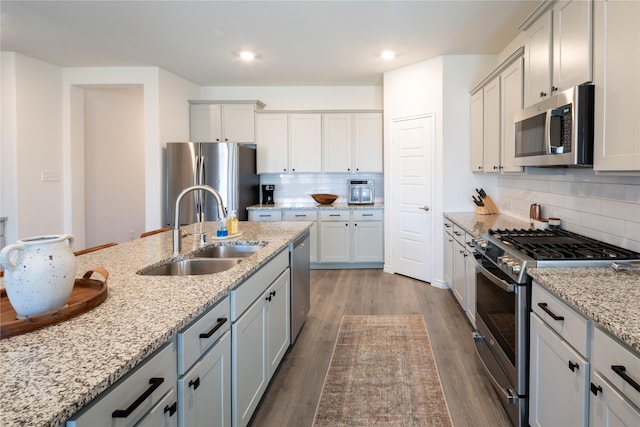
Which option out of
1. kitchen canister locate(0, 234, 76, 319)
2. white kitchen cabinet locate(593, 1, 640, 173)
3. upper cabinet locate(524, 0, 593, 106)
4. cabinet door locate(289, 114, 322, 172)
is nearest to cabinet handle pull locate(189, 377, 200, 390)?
kitchen canister locate(0, 234, 76, 319)

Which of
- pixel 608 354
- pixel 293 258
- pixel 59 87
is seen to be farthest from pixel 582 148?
pixel 59 87

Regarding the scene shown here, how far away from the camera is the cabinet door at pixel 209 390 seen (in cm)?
135

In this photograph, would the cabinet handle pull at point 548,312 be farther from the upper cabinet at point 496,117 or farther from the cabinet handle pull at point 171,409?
the upper cabinet at point 496,117

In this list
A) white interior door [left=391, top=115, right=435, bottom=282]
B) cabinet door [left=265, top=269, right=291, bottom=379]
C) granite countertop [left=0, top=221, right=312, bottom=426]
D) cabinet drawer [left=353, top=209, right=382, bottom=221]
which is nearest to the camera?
granite countertop [left=0, top=221, right=312, bottom=426]

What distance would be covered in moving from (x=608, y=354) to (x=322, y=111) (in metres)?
5.22

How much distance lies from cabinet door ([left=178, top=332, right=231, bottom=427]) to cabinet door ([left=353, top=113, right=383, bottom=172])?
4.62 m

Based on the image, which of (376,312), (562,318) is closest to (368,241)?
(376,312)

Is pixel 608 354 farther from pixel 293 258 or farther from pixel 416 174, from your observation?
pixel 416 174

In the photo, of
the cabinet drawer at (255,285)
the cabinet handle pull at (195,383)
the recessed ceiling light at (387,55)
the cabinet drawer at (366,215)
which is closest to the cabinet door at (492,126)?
the recessed ceiling light at (387,55)

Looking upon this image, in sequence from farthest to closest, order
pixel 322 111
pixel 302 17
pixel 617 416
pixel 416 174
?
1. pixel 322 111
2. pixel 416 174
3. pixel 302 17
4. pixel 617 416

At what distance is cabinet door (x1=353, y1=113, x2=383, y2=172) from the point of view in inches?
237

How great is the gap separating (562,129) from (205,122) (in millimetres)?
5012

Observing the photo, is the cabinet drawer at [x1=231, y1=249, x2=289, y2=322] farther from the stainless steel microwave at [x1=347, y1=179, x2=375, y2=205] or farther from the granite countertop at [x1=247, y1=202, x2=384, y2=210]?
the stainless steel microwave at [x1=347, y1=179, x2=375, y2=205]

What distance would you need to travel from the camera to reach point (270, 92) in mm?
6418
